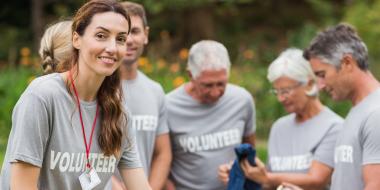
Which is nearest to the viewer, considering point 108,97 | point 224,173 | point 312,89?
point 108,97

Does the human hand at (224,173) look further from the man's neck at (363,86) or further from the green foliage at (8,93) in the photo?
the green foliage at (8,93)

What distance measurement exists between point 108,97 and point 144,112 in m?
1.24

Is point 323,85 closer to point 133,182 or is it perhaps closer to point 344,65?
point 344,65

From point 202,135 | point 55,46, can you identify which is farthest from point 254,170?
point 55,46

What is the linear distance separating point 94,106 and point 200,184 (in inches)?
67.9

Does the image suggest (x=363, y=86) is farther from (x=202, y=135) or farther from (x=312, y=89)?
(x=202, y=135)

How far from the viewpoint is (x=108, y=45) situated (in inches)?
132

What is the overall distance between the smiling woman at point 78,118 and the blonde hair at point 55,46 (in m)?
0.44

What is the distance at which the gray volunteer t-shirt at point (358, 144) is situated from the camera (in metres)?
4.02

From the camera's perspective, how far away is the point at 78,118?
3404 millimetres

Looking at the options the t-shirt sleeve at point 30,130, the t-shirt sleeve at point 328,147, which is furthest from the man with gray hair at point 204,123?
the t-shirt sleeve at point 30,130

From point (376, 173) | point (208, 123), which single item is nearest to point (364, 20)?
point (208, 123)

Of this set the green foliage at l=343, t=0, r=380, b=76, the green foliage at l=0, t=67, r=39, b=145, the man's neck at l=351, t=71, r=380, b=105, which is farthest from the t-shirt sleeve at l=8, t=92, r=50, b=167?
the green foliage at l=343, t=0, r=380, b=76

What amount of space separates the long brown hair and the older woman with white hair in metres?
1.36
